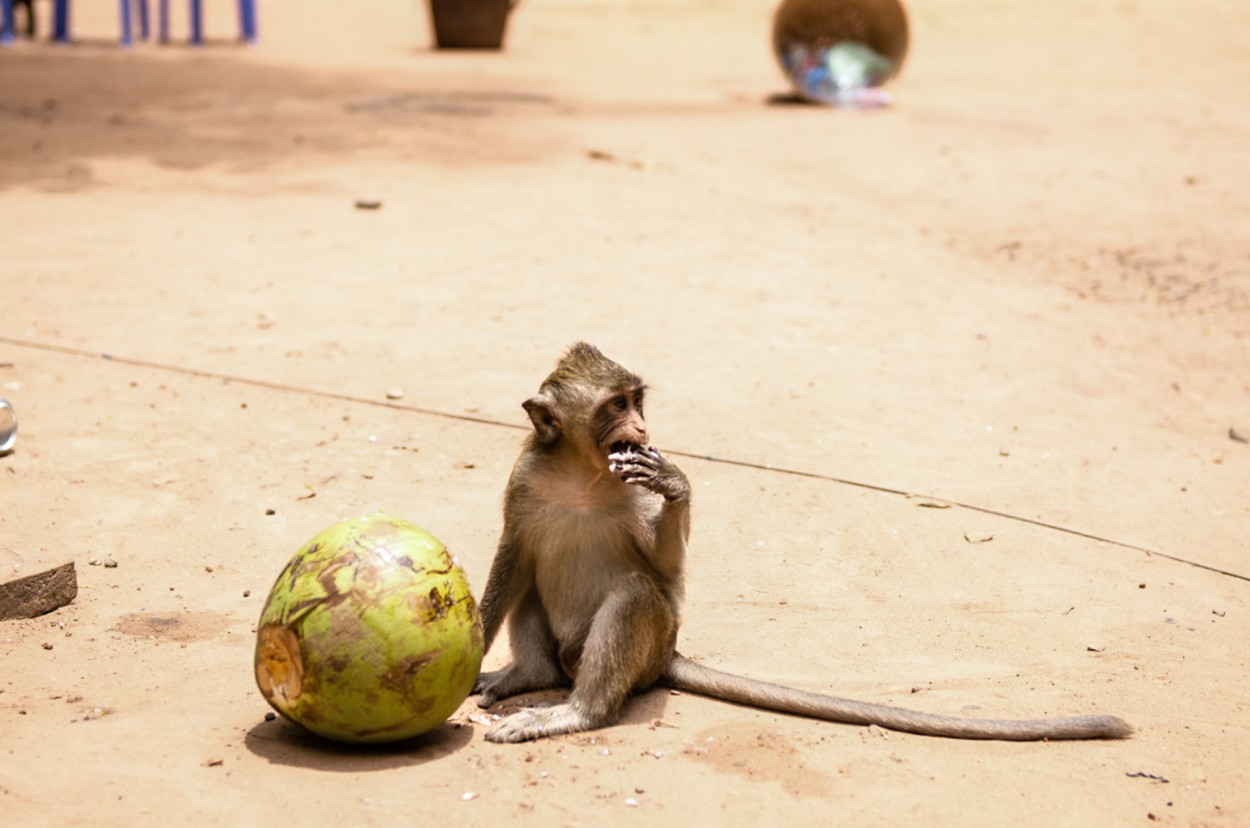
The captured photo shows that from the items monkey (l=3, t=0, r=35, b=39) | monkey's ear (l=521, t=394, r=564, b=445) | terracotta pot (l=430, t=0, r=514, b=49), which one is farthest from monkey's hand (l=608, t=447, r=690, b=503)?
monkey (l=3, t=0, r=35, b=39)

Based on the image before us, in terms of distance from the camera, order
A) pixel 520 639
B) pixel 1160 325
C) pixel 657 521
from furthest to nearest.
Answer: pixel 1160 325 < pixel 520 639 < pixel 657 521

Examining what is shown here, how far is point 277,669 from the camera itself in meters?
4.15

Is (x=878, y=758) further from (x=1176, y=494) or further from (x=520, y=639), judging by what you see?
(x=1176, y=494)

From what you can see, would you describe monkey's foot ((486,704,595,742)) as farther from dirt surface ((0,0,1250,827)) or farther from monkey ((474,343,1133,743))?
dirt surface ((0,0,1250,827))

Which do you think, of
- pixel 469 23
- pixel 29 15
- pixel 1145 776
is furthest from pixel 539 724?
pixel 29 15

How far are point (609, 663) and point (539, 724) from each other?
0.30m

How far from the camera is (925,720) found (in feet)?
15.1

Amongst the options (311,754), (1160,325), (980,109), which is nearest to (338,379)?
(311,754)

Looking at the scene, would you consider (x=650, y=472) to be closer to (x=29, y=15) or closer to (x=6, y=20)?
(x=6, y=20)

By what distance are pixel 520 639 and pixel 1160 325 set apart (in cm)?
650

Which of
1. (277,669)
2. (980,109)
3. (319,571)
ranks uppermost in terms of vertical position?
(980,109)

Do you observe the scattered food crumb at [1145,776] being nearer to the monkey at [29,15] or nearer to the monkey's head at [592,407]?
the monkey's head at [592,407]

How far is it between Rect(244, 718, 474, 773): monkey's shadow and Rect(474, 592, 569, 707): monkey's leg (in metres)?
0.56

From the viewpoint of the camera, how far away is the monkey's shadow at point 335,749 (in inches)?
167
